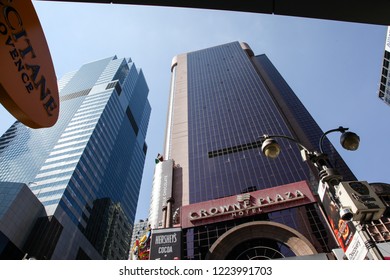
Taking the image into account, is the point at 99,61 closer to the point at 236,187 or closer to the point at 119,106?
the point at 119,106

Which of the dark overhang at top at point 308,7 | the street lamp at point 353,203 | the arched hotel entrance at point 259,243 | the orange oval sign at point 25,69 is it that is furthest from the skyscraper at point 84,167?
the dark overhang at top at point 308,7

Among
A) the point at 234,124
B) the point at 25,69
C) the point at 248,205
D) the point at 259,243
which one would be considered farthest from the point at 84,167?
the point at 25,69

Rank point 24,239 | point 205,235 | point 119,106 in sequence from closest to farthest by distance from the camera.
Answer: point 205,235 → point 24,239 → point 119,106

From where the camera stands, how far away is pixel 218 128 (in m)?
75.9

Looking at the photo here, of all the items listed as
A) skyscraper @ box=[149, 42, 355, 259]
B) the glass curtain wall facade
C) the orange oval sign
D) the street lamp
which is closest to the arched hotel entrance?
skyscraper @ box=[149, 42, 355, 259]

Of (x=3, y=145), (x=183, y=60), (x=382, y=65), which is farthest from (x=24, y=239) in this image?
(x=382, y=65)

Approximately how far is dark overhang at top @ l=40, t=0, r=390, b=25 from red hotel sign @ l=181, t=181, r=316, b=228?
1501 inches

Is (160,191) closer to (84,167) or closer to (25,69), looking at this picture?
(84,167)

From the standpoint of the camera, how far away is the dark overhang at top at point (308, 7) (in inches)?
222

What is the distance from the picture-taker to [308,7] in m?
5.78

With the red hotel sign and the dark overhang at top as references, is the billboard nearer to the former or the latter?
the red hotel sign

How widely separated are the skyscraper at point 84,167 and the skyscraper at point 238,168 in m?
31.1

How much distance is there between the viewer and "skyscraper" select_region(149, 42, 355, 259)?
38219mm

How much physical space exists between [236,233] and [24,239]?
50.7m
